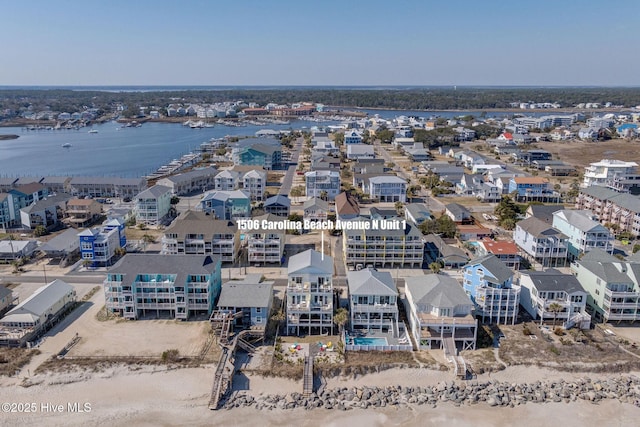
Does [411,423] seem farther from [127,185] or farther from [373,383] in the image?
[127,185]

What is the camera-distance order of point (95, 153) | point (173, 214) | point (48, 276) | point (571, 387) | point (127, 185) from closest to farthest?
1. point (571, 387)
2. point (48, 276)
3. point (173, 214)
4. point (127, 185)
5. point (95, 153)

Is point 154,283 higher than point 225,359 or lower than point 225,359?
higher

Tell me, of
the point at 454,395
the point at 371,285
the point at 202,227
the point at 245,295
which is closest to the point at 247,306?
the point at 245,295

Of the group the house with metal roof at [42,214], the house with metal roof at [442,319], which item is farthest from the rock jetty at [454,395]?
the house with metal roof at [42,214]

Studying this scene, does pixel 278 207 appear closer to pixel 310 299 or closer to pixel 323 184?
pixel 323 184

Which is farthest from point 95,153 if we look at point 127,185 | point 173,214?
point 173,214

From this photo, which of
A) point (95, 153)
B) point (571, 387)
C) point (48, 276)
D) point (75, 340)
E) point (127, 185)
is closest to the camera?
point (571, 387)
